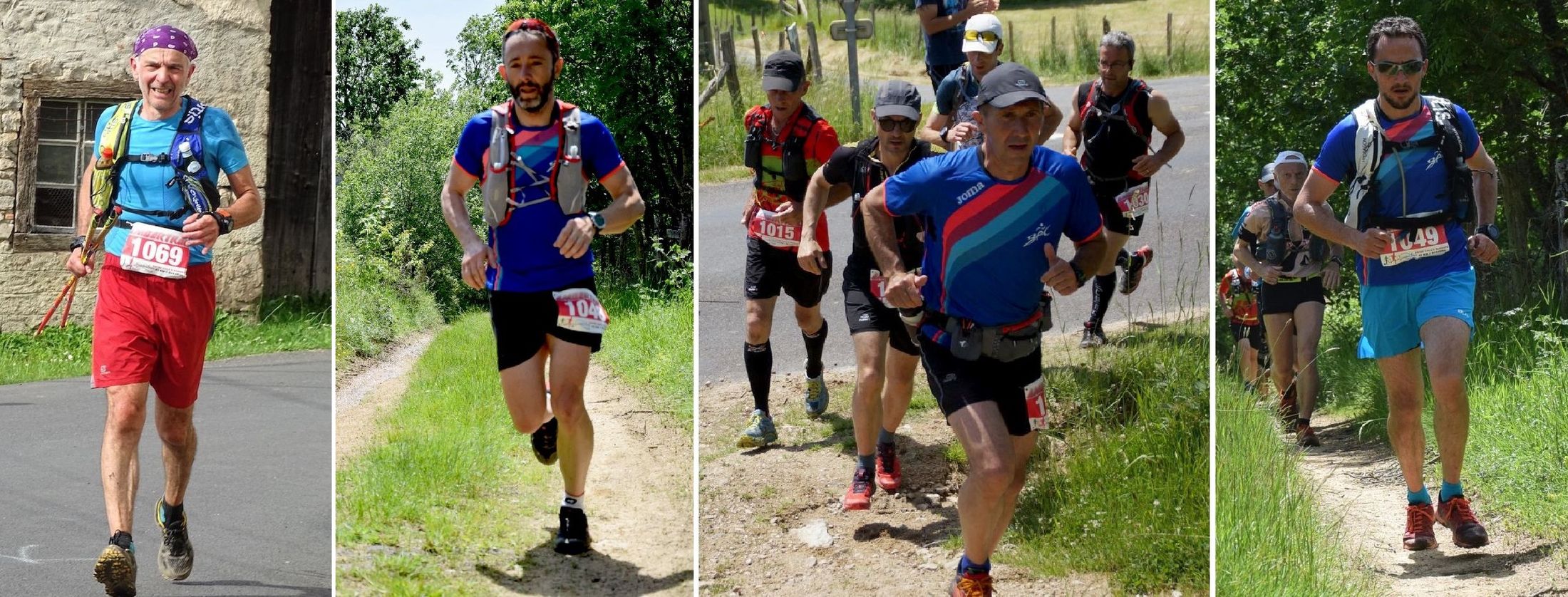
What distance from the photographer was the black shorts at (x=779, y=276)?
516 cm

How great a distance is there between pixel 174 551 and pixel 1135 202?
3239 mm

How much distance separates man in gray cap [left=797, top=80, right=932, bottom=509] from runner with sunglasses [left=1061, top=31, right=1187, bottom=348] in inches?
25.1

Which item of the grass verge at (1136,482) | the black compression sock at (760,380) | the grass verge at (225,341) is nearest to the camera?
the grass verge at (1136,482)

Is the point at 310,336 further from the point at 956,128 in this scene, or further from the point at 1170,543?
the point at 1170,543

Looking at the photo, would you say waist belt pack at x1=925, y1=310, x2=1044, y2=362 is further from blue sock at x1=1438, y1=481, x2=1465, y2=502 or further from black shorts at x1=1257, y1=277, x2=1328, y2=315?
black shorts at x1=1257, y1=277, x2=1328, y2=315

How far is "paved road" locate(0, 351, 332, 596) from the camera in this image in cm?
633

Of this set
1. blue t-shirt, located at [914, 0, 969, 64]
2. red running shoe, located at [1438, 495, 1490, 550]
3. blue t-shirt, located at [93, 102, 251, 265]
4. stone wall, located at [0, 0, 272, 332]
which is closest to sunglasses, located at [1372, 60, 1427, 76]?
blue t-shirt, located at [914, 0, 969, 64]

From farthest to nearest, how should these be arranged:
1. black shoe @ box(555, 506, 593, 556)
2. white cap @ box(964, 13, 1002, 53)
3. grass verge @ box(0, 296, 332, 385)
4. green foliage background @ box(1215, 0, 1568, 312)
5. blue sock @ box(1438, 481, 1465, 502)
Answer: grass verge @ box(0, 296, 332, 385)
green foliage background @ box(1215, 0, 1568, 312)
blue sock @ box(1438, 481, 1465, 502)
white cap @ box(964, 13, 1002, 53)
black shoe @ box(555, 506, 593, 556)

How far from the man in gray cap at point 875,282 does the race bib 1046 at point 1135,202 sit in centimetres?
63

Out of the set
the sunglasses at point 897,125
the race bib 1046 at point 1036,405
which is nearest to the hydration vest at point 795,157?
the sunglasses at point 897,125

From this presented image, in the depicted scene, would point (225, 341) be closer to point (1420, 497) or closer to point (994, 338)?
point (1420, 497)

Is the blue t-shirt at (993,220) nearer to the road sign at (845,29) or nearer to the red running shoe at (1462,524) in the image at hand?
the road sign at (845,29)

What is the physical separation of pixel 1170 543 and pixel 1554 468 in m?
Result: 2.50

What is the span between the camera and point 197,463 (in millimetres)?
8672
